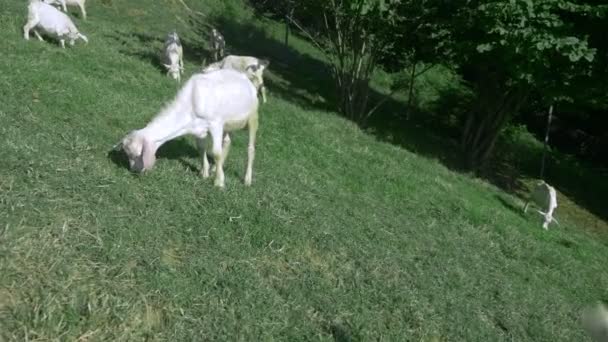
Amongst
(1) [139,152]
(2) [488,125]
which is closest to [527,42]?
(2) [488,125]

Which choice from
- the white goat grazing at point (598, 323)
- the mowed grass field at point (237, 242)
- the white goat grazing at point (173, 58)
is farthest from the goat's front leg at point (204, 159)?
the white goat grazing at point (598, 323)

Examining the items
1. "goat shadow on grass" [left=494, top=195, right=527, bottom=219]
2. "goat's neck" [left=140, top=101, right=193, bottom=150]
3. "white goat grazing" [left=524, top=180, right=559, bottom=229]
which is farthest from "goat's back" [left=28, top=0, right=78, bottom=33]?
"white goat grazing" [left=524, top=180, right=559, bottom=229]

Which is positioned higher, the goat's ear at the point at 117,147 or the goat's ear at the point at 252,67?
the goat's ear at the point at 117,147

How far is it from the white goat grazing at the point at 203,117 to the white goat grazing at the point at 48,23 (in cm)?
695

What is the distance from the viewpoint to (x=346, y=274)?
7.17 metres

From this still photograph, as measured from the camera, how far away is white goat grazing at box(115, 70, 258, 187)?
282 inches

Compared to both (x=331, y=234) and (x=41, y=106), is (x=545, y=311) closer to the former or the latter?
(x=331, y=234)

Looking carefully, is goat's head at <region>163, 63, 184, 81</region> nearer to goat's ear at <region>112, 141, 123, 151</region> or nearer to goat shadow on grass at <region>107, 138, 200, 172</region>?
goat shadow on grass at <region>107, 138, 200, 172</region>

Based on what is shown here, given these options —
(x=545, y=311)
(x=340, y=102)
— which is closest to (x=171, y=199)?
(x=545, y=311)

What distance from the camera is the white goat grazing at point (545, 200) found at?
44.5ft

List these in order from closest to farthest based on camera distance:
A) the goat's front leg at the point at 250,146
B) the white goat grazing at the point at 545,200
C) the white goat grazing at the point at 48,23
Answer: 1. the goat's front leg at the point at 250,146
2. the white goat grazing at the point at 48,23
3. the white goat grazing at the point at 545,200

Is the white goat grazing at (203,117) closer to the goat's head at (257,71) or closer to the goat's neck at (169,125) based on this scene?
the goat's neck at (169,125)

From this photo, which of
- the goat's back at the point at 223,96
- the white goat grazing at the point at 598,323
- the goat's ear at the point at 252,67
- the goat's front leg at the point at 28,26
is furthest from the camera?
the goat's ear at the point at 252,67

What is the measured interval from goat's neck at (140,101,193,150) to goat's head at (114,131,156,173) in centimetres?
8
